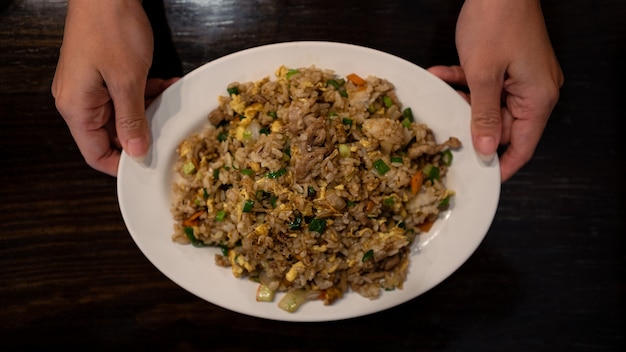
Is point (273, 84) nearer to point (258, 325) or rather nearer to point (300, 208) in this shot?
point (300, 208)

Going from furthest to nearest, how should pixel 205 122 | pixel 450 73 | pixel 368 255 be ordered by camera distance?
pixel 450 73, pixel 205 122, pixel 368 255

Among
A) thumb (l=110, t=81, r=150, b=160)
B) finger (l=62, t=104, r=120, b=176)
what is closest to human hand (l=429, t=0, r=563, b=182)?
thumb (l=110, t=81, r=150, b=160)

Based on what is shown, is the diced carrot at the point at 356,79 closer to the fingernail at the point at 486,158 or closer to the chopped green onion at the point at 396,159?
the chopped green onion at the point at 396,159

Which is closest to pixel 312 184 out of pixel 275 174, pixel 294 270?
pixel 275 174

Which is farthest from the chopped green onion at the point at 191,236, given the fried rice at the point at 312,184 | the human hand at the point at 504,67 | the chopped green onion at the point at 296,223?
the human hand at the point at 504,67

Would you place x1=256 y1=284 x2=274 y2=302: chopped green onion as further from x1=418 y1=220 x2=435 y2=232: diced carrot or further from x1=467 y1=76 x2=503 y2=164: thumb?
x1=467 y1=76 x2=503 y2=164: thumb

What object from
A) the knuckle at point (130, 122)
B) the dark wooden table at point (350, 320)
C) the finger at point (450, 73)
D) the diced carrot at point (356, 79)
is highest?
the diced carrot at point (356, 79)

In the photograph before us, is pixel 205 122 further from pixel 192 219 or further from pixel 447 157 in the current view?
pixel 447 157
